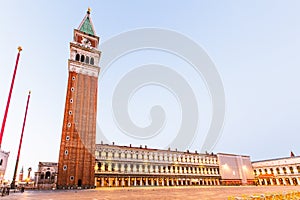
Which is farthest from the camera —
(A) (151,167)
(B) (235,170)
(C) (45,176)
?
(B) (235,170)

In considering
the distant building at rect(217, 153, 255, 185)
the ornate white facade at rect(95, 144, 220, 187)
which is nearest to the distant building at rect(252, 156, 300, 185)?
the distant building at rect(217, 153, 255, 185)

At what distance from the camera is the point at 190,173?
202ft

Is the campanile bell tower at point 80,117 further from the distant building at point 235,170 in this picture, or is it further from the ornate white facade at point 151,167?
the distant building at point 235,170

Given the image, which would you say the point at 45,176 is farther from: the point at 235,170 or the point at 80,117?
the point at 235,170

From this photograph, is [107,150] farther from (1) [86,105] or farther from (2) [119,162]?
(1) [86,105]

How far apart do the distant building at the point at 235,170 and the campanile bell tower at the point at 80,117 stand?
45680 mm

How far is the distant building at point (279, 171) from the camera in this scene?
6354 centimetres

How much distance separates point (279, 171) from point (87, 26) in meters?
83.2

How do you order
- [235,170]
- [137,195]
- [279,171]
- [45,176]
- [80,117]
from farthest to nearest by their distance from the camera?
[235,170] → [279,171] → [45,176] → [80,117] → [137,195]

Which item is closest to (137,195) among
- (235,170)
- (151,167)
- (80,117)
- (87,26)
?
(80,117)

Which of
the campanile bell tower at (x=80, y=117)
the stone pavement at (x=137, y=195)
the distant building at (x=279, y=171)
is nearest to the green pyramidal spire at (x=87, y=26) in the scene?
the campanile bell tower at (x=80, y=117)

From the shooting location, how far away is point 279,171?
6781cm

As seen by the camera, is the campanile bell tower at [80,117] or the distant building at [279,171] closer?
the campanile bell tower at [80,117]

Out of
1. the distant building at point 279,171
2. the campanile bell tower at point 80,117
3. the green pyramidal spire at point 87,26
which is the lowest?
the distant building at point 279,171
